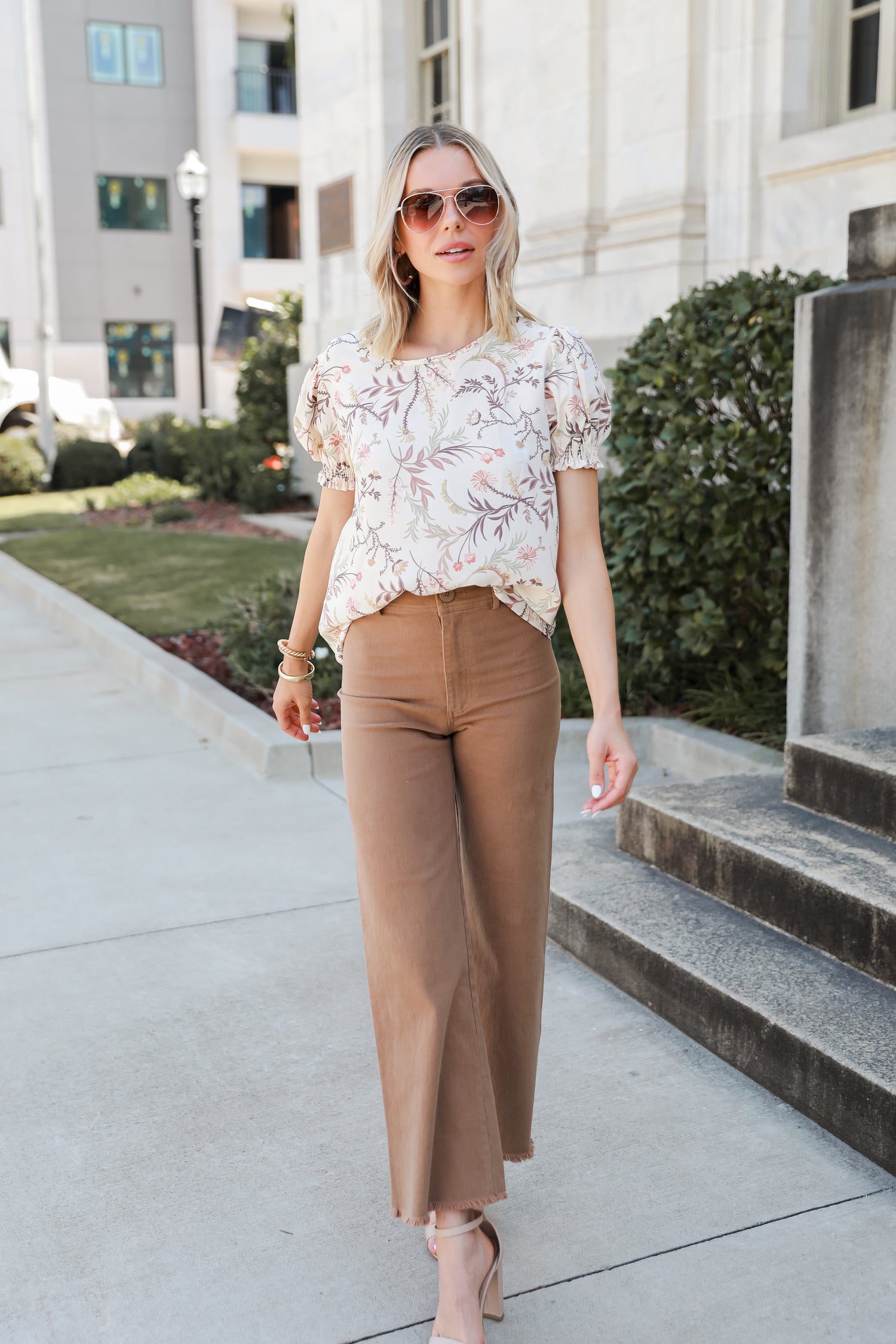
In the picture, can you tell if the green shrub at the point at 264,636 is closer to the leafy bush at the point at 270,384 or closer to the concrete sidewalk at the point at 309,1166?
the concrete sidewalk at the point at 309,1166

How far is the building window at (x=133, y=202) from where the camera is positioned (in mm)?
35250

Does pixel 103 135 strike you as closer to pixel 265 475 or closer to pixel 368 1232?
pixel 265 475

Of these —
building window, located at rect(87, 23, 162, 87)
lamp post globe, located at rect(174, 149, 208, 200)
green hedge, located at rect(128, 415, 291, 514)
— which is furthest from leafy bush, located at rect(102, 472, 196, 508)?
building window, located at rect(87, 23, 162, 87)

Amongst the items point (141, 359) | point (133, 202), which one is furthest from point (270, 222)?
point (141, 359)

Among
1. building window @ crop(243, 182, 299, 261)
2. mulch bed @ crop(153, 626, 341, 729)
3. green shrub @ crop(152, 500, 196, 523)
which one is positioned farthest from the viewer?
building window @ crop(243, 182, 299, 261)

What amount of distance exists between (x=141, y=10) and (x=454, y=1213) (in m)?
37.8

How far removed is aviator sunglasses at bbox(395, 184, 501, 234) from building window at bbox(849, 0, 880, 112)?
6.19 meters

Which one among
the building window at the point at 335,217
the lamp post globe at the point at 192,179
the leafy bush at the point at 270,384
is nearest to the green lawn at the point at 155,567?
the leafy bush at the point at 270,384

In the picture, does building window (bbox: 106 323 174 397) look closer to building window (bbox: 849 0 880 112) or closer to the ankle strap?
building window (bbox: 849 0 880 112)

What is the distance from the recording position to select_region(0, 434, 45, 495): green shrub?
64.5 ft

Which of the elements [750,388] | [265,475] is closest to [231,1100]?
[750,388]

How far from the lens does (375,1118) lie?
123 inches

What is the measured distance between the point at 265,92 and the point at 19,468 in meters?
18.9

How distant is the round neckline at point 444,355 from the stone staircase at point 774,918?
1.75 metres
